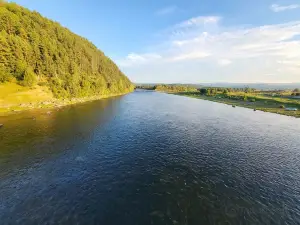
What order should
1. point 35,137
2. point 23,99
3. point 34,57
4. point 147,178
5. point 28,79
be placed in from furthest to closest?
point 34,57, point 28,79, point 23,99, point 35,137, point 147,178

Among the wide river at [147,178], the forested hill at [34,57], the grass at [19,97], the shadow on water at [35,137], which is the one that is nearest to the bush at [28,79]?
the forested hill at [34,57]

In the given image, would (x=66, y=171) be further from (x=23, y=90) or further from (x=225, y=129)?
(x=23, y=90)

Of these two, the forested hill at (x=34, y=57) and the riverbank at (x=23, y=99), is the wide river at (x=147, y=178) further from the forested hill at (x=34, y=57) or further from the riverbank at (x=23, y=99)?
the forested hill at (x=34, y=57)

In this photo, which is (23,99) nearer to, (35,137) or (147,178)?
(35,137)

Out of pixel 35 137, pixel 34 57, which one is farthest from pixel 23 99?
pixel 35 137

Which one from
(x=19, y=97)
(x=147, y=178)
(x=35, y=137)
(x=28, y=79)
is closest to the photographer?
(x=147, y=178)

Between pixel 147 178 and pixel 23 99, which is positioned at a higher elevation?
pixel 23 99

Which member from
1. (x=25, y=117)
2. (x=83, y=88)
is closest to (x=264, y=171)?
(x=25, y=117)
